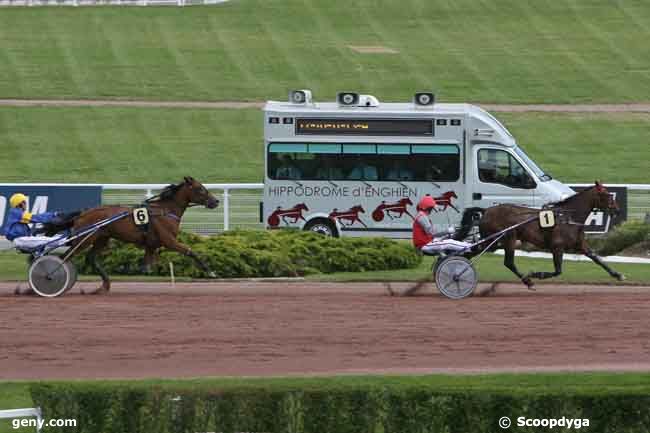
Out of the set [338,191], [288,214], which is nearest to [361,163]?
[338,191]

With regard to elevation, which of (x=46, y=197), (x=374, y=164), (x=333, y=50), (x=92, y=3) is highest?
(x=92, y=3)

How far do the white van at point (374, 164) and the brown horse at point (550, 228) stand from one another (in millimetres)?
6634

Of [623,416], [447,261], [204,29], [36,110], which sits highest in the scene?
[204,29]

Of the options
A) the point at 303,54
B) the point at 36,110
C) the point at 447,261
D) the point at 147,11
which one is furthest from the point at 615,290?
the point at 147,11

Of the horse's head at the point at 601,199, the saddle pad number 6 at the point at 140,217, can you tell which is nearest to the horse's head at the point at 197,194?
the saddle pad number 6 at the point at 140,217

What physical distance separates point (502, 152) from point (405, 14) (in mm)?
27902

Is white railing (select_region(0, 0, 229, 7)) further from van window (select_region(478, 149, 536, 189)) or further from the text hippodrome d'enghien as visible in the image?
van window (select_region(478, 149, 536, 189))

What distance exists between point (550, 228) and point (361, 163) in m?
7.54

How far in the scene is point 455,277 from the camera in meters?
18.8

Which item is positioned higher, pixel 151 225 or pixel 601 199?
pixel 601 199

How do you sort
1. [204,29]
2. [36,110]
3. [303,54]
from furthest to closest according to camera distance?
[204,29] → [303,54] → [36,110]

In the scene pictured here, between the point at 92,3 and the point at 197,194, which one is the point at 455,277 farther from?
the point at 92,3

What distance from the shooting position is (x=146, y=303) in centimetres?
1881

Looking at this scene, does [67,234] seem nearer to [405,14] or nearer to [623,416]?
[623,416]
